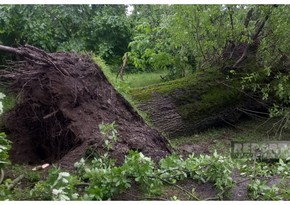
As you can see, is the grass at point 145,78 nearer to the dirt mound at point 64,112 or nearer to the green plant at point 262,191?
the dirt mound at point 64,112

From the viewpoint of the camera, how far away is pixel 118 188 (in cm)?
275

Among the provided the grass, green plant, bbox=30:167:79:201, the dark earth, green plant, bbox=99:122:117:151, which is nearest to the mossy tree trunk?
the dark earth

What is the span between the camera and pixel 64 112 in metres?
3.59

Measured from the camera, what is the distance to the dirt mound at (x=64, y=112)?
11.6ft

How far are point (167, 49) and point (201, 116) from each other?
1.55 m

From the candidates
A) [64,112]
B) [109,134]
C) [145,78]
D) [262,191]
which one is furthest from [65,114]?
[145,78]

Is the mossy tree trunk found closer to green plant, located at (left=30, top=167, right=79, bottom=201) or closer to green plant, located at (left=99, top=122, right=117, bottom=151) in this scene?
green plant, located at (left=99, top=122, right=117, bottom=151)

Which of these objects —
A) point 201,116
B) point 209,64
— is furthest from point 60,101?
point 209,64

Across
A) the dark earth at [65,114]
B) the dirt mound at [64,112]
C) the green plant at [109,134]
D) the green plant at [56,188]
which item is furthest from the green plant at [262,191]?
the green plant at [56,188]

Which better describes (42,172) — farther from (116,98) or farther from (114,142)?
(116,98)

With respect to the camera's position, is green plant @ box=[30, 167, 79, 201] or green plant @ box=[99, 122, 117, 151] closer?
green plant @ box=[30, 167, 79, 201]

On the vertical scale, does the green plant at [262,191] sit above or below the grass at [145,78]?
below

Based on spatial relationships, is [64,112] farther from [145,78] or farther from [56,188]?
[145,78]

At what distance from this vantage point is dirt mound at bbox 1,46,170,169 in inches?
139
